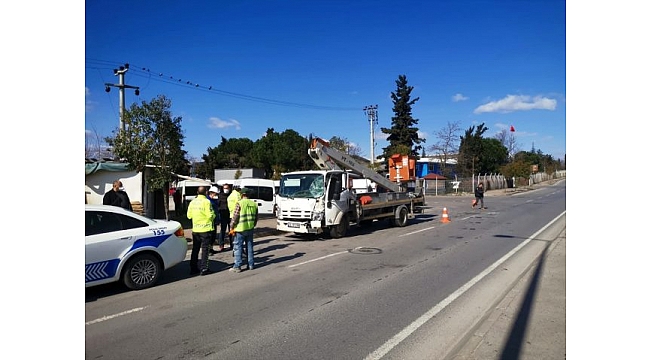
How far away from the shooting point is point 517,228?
15.3m

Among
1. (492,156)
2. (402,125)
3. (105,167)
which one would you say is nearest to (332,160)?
(105,167)

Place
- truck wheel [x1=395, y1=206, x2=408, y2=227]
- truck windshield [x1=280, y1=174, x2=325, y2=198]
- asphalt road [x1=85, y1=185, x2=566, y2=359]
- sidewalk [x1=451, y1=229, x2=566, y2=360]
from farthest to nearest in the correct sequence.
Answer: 1. truck wheel [x1=395, y1=206, x2=408, y2=227]
2. truck windshield [x1=280, y1=174, x2=325, y2=198]
3. asphalt road [x1=85, y1=185, x2=566, y2=359]
4. sidewalk [x1=451, y1=229, x2=566, y2=360]

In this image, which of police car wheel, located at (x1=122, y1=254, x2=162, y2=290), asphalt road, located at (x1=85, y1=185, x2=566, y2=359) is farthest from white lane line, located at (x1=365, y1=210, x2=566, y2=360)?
police car wheel, located at (x1=122, y1=254, x2=162, y2=290)

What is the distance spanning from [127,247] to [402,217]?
38.9 ft

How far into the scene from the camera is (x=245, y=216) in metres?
8.71

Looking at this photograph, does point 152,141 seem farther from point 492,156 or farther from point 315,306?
point 492,156

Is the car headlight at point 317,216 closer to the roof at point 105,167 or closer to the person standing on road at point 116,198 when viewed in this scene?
the person standing on road at point 116,198

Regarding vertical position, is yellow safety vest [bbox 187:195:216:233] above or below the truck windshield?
below

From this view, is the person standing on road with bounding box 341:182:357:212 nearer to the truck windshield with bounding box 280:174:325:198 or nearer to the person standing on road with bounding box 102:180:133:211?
the truck windshield with bounding box 280:174:325:198

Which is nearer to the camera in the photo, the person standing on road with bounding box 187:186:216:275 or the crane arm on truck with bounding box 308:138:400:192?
the person standing on road with bounding box 187:186:216:275

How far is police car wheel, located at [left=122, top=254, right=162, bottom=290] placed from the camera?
689 centimetres

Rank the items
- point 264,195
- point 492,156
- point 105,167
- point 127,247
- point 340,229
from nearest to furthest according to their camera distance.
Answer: point 127,247
point 340,229
point 105,167
point 264,195
point 492,156

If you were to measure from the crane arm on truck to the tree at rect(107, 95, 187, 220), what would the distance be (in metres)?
4.98
